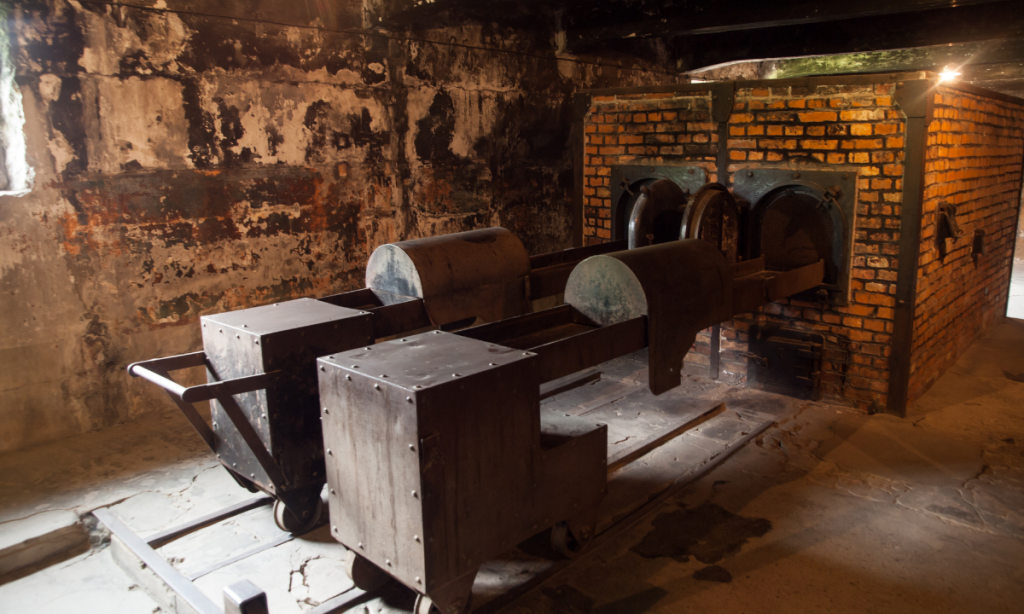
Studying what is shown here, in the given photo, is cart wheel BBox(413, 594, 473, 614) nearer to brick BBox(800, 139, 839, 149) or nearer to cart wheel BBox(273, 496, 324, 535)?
cart wheel BBox(273, 496, 324, 535)

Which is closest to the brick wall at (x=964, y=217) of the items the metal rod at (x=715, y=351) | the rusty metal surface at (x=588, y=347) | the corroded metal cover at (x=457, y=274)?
the metal rod at (x=715, y=351)

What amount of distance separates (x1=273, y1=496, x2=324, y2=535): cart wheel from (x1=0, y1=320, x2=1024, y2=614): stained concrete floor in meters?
0.29

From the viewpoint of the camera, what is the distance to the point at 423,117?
484 cm

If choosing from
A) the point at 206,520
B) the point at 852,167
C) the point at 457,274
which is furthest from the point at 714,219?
the point at 206,520

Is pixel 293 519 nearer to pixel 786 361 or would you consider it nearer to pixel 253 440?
pixel 253 440

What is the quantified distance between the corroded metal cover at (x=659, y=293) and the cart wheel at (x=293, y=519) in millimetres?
1373

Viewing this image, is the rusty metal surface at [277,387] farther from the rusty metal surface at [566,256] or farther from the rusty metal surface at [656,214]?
the rusty metal surface at [656,214]

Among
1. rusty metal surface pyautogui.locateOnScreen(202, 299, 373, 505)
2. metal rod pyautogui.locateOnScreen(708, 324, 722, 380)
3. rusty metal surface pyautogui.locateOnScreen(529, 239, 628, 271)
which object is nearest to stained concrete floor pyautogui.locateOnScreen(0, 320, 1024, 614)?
rusty metal surface pyautogui.locateOnScreen(202, 299, 373, 505)

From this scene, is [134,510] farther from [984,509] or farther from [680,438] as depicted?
[984,509]

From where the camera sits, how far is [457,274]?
3365 millimetres

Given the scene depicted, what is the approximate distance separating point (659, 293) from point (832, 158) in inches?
69.3

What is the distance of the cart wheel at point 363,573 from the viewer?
7.74ft

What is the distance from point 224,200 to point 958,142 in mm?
4292

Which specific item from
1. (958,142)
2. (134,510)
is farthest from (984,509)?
(134,510)
